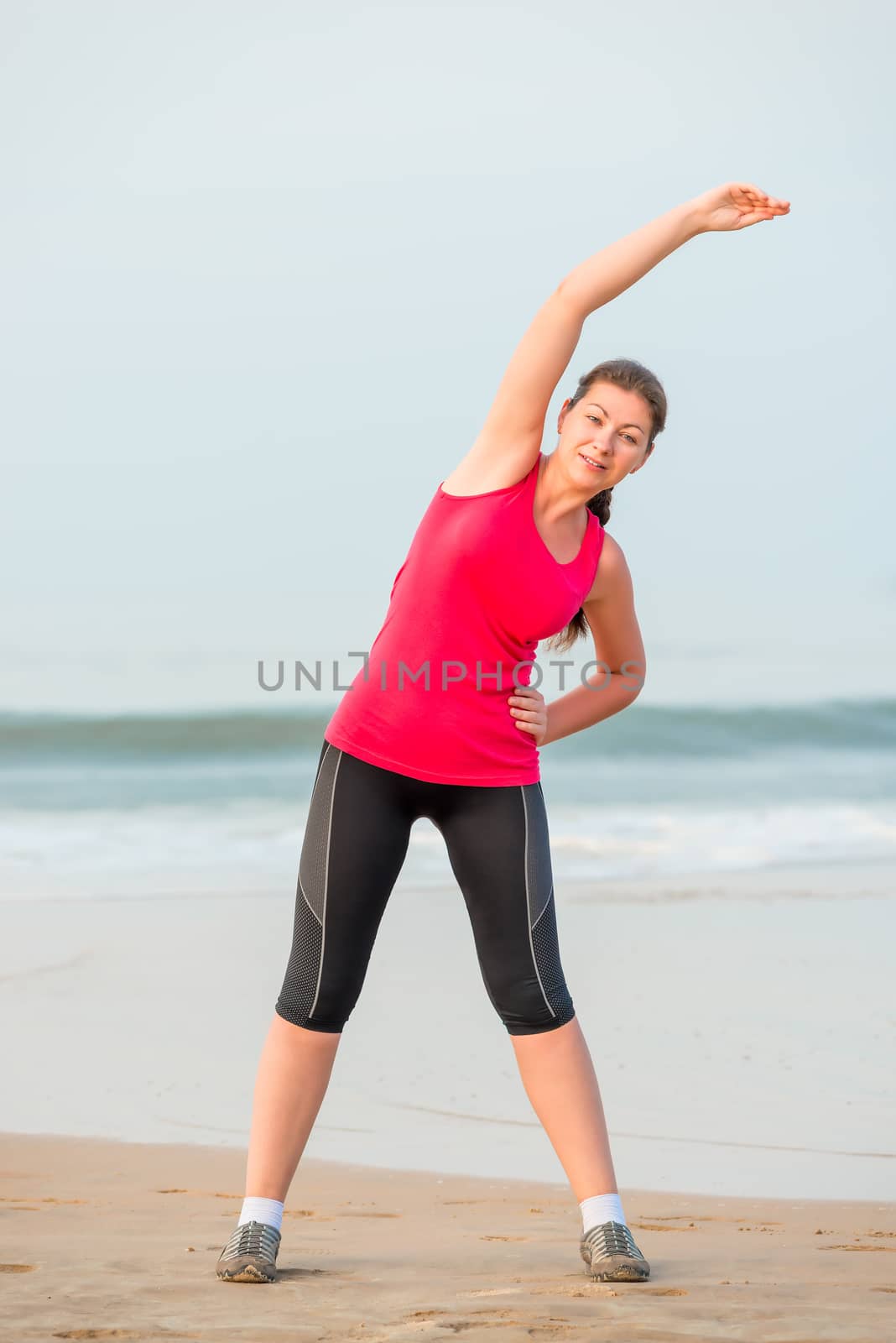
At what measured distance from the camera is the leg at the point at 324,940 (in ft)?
8.24

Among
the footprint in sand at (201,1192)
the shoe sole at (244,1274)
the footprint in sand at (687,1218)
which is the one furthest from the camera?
the footprint in sand at (201,1192)

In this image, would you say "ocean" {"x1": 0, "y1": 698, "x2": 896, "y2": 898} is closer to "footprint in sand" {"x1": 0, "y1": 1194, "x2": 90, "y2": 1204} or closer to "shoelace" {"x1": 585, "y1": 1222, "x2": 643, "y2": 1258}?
"footprint in sand" {"x1": 0, "y1": 1194, "x2": 90, "y2": 1204}

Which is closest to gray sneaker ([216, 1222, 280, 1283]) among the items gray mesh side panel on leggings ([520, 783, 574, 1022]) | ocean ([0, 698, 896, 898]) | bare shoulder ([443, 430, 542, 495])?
gray mesh side panel on leggings ([520, 783, 574, 1022])

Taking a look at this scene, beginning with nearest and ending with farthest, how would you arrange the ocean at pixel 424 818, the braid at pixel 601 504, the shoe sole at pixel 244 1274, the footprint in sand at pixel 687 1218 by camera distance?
the shoe sole at pixel 244 1274
the braid at pixel 601 504
the footprint in sand at pixel 687 1218
the ocean at pixel 424 818

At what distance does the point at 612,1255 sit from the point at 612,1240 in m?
0.03

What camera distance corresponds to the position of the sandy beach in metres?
2.13

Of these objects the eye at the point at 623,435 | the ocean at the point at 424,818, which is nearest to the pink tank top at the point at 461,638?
the eye at the point at 623,435

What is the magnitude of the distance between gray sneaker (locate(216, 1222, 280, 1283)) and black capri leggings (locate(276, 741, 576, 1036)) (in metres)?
0.36

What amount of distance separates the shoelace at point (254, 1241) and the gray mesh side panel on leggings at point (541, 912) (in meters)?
0.64

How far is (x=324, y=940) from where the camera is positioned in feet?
8.25

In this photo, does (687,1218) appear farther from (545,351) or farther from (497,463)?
(545,351)

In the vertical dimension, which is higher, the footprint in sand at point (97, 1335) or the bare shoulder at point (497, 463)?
the bare shoulder at point (497, 463)

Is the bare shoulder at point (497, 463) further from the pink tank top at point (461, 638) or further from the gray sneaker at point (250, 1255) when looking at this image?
the gray sneaker at point (250, 1255)

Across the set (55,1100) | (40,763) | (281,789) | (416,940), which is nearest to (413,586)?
(55,1100)
